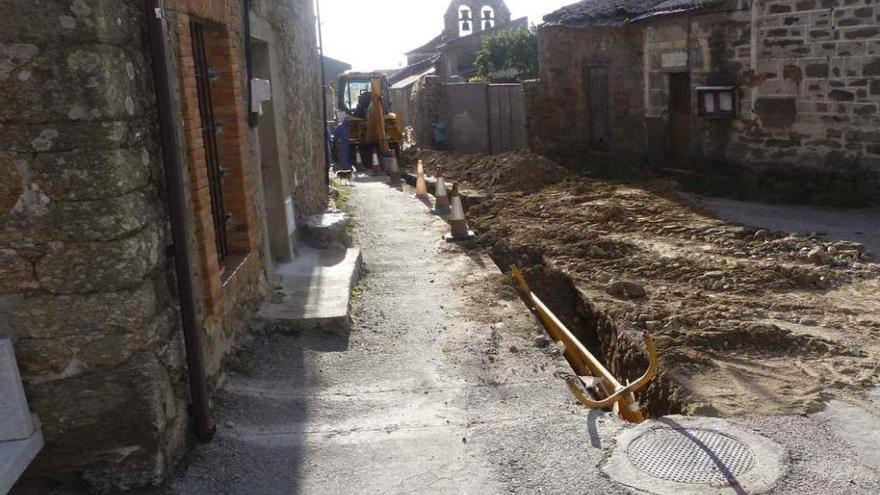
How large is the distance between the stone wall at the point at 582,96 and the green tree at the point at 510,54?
14.4 metres

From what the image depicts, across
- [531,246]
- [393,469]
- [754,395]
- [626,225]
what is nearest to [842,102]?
[626,225]

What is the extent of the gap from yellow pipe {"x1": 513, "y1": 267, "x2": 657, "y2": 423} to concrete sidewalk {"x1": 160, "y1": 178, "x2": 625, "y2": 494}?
13 cm

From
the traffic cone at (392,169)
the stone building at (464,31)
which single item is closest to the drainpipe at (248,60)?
the traffic cone at (392,169)

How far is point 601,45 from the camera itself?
1559 cm

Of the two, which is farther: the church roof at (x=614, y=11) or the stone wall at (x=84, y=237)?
the church roof at (x=614, y=11)

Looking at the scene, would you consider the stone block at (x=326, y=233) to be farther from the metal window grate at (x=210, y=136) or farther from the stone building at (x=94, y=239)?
the stone building at (x=94, y=239)

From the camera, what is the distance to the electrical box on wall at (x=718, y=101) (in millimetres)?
12523

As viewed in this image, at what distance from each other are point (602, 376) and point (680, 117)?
31.8 feet

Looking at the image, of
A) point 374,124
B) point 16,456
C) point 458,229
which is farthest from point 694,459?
point 374,124

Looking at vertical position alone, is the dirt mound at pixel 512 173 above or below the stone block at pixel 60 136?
below

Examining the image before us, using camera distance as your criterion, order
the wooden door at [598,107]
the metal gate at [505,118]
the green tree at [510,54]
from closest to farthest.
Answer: the wooden door at [598,107] → the metal gate at [505,118] → the green tree at [510,54]

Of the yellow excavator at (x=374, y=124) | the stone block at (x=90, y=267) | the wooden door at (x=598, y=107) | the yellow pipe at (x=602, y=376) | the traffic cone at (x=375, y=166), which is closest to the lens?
the stone block at (x=90, y=267)

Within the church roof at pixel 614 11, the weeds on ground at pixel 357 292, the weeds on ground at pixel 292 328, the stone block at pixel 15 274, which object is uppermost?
the church roof at pixel 614 11

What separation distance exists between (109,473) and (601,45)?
1360 centimetres
